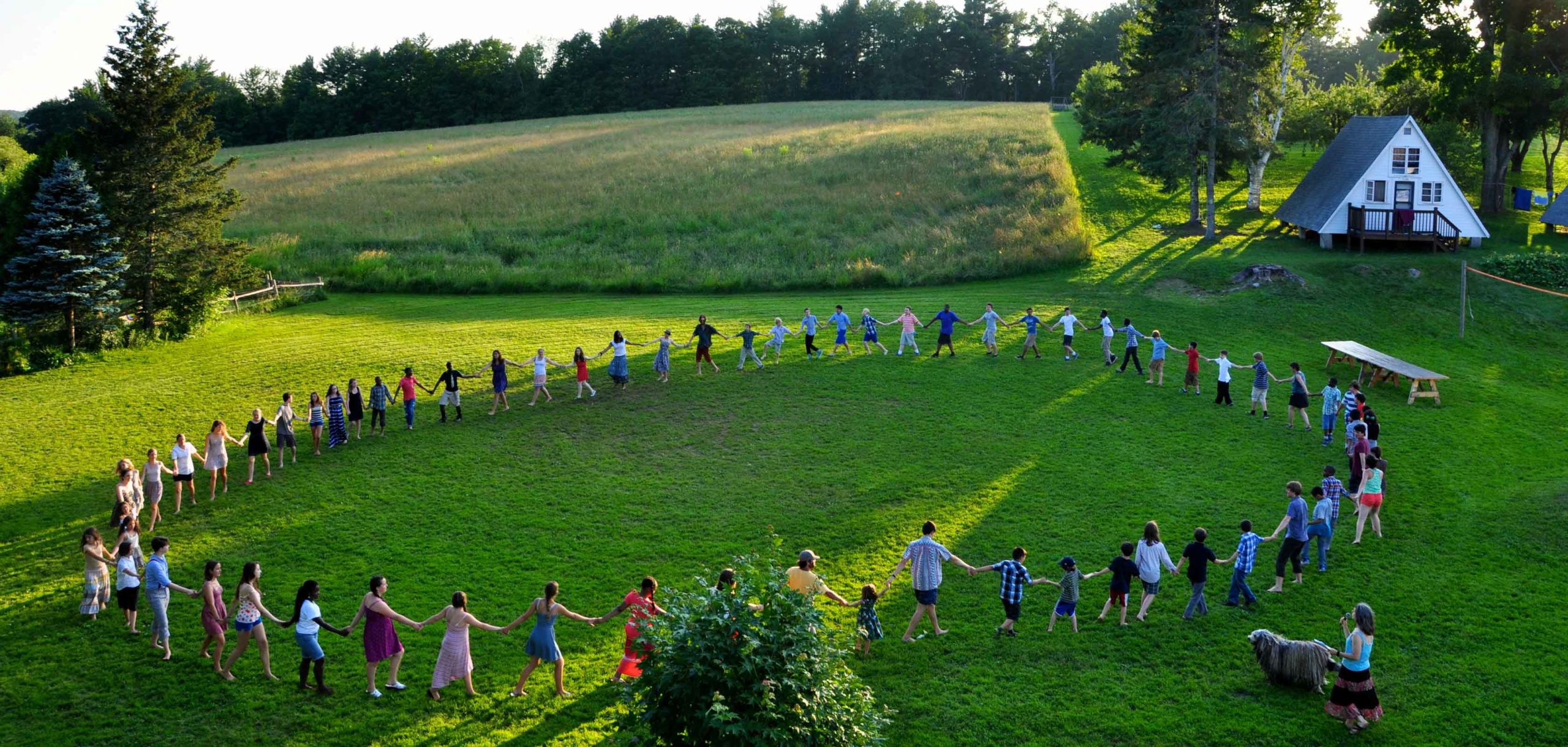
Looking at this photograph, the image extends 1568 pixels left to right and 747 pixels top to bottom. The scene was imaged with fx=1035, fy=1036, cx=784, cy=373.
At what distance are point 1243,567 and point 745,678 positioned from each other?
10.00 meters

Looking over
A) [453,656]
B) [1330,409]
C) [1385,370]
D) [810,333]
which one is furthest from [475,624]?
[1385,370]

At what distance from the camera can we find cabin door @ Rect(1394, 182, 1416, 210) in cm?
4628

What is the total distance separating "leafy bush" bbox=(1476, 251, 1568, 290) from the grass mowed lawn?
1659cm

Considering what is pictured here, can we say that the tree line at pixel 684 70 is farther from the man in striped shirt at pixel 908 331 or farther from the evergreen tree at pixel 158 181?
the man in striped shirt at pixel 908 331

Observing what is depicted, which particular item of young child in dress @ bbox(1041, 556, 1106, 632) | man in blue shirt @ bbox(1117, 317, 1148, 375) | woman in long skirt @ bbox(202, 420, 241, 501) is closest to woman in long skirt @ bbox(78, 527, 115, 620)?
woman in long skirt @ bbox(202, 420, 241, 501)

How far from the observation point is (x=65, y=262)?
3256cm

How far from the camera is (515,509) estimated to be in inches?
838

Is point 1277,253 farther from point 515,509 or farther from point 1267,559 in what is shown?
point 515,509

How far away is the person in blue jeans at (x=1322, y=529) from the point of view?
1802 cm

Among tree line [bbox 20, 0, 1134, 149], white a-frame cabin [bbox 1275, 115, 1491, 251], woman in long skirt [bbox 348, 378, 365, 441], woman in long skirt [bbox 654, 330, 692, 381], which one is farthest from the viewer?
tree line [bbox 20, 0, 1134, 149]

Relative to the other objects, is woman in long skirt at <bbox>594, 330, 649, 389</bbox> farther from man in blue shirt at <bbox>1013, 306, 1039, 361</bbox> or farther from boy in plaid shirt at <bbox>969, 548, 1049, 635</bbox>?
boy in plaid shirt at <bbox>969, 548, 1049, 635</bbox>

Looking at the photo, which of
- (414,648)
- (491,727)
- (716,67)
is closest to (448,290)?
(414,648)

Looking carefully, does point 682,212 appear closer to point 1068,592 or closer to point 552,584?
point 1068,592

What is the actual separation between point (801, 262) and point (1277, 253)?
21129mm
